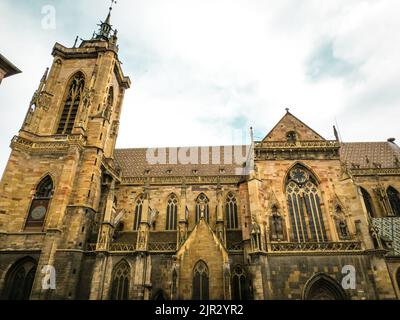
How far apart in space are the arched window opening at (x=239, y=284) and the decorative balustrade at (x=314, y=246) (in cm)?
282

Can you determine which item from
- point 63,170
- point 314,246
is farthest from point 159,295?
point 63,170

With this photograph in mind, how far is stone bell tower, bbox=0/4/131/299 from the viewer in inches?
677

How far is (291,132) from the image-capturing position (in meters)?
21.0

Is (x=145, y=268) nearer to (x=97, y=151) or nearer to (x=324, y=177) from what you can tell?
(x=97, y=151)

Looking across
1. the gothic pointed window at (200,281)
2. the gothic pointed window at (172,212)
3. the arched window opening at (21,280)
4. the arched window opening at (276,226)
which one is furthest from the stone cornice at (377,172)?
the arched window opening at (21,280)

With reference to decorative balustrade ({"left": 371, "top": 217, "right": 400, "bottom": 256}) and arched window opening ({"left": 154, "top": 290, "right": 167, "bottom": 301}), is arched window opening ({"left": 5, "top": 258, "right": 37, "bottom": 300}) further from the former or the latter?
decorative balustrade ({"left": 371, "top": 217, "right": 400, "bottom": 256})

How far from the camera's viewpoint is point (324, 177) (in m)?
18.9

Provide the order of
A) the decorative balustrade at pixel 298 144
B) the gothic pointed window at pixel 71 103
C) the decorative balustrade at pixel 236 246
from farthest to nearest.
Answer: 1. the gothic pointed window at pixel 71 103
2. the decorative balustrade at pixel 298 144
3. the decorative balustrade at pixel 236 246

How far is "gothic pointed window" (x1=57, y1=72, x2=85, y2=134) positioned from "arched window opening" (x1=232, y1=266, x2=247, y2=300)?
17.3 m

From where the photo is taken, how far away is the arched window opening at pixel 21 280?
1641 centimetres

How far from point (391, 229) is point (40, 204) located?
83.1 ft

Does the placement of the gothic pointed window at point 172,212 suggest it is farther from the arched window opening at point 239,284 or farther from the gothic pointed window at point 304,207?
the gothic pointed window at point 304,207
